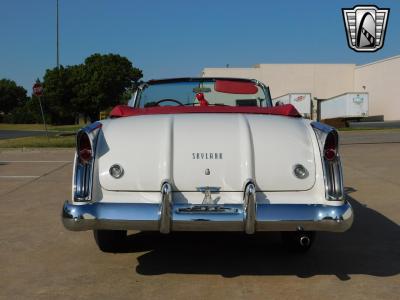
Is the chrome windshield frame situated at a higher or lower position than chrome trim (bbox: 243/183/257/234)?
higher

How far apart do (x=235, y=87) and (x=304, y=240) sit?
1963 millimetres

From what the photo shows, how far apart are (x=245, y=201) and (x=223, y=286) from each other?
0.74m

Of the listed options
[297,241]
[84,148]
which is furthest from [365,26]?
[84,148]

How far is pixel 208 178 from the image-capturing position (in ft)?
12.8

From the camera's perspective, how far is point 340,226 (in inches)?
149

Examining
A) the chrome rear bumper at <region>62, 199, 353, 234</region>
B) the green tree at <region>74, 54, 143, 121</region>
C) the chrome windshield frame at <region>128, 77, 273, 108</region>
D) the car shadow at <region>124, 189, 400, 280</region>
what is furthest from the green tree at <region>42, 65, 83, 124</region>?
the chrome rear bumper at <region>62, 199, 353, 234</region>

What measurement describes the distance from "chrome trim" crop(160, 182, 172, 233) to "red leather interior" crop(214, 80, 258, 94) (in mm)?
2366

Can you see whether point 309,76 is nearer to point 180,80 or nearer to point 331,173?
point 180,80

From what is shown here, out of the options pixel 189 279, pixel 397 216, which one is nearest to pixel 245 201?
pixel 189 279

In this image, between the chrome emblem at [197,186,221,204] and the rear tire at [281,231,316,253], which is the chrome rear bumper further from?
the rear tire at [281,231,316,253]

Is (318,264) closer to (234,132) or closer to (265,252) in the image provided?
(265,252)

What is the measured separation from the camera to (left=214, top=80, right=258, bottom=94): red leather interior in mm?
5875

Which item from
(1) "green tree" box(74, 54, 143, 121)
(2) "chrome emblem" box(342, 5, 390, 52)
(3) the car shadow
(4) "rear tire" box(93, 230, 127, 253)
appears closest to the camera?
(3) the car shadow

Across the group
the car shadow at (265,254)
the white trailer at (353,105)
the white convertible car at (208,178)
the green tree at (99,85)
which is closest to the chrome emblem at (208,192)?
the white convertible car at (208,178)
